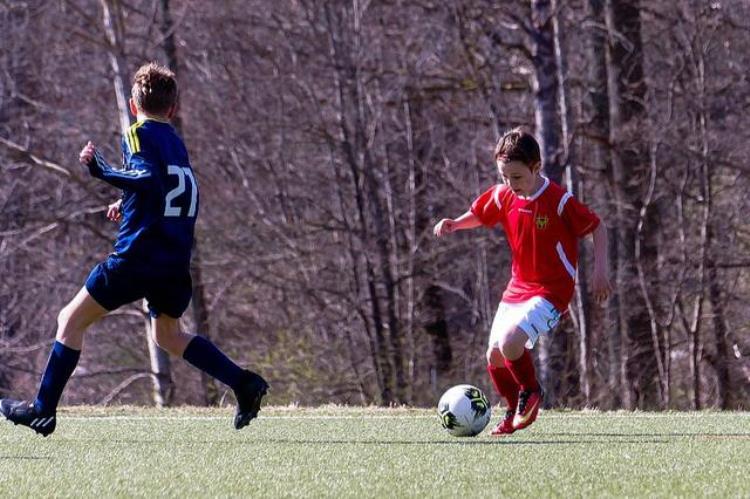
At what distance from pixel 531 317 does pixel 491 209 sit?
80cm

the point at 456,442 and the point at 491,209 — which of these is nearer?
the point at 456,442

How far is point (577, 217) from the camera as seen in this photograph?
813cm

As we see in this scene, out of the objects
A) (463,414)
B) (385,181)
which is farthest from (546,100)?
(463,414)

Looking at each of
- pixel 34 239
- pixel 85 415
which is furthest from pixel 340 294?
pixel 85 415

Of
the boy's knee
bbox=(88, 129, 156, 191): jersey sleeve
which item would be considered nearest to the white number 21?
bbox=(88, 129, 156, 191): jersey sleeve

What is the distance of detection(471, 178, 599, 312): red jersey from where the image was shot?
8109mm

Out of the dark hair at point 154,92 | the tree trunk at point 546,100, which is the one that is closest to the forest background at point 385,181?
the tree trunk at point 546,100

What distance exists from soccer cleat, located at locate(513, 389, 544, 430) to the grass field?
6 centimetres

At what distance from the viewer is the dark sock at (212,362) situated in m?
7.56

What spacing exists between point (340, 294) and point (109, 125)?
14.8 ft

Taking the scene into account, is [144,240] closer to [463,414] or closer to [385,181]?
[463,414]

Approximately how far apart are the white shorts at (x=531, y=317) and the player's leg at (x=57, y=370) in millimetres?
2132

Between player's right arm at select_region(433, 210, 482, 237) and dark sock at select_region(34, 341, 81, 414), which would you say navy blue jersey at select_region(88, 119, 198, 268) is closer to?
dark sock at select_region(34, 341, 81, 414)

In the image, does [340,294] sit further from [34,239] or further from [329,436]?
[329,436]
